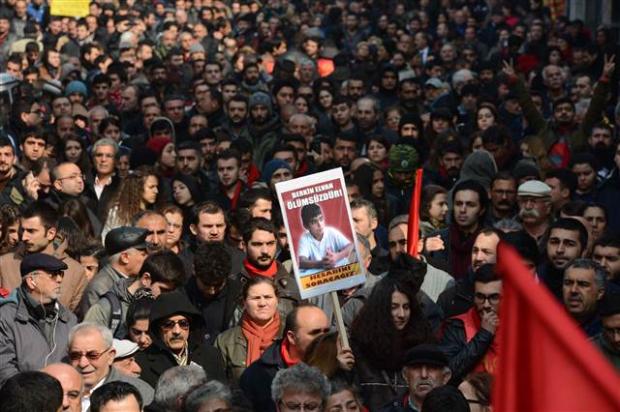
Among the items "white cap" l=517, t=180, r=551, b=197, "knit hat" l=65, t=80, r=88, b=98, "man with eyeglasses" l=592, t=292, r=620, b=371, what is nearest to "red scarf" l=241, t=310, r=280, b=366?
"man with eyeglasses" l=592, t=292, r=620, b=371

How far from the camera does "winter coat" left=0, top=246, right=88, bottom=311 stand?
8.77m

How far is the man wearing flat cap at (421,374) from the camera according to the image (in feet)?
20.5

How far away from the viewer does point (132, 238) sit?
884cm

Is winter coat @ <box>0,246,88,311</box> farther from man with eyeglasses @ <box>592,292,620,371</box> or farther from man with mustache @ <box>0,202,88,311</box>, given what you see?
man with eyeglasses @ <box>592,292,620,371</box>

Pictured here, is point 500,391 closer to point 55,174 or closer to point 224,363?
point 224,363

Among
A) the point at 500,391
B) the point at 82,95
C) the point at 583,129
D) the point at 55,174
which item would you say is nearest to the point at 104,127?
the point at 82,95

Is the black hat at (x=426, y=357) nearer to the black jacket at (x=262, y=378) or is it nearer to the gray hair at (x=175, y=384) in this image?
the black jacket at (x=262, y=378)

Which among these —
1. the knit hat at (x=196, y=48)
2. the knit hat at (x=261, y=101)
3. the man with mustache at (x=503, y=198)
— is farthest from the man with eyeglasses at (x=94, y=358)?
the knit hat at (x=196, y=48)

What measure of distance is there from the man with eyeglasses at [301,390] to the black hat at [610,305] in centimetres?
140

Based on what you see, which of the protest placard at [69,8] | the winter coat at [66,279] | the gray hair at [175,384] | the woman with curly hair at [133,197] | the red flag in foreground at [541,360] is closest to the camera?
the red flag in foreground at [541,360]

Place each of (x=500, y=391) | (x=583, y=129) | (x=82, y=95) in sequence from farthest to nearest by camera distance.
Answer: (x=82, y=95) < (x=583, y=129) < (x=500, y=391)

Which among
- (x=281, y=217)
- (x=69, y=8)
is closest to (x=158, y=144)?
(x=281, y=217)

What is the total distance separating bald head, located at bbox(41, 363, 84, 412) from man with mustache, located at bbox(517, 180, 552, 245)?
415 cm

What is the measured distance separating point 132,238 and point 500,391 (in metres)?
6.96
